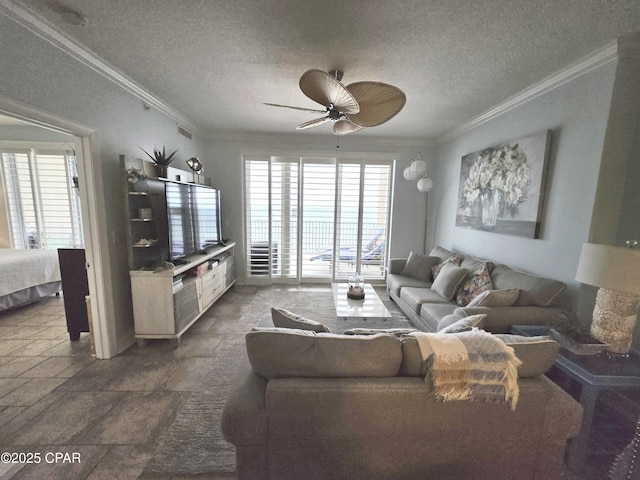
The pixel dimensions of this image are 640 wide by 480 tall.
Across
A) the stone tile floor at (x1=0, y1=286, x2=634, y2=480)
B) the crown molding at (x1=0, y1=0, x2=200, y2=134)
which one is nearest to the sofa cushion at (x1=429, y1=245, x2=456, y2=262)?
the stone tile floor at (x1=0, y1=286, x2=634, y2=480)

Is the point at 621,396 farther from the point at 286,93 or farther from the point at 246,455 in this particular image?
the point at 286,93

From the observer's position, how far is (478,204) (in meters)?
3.27

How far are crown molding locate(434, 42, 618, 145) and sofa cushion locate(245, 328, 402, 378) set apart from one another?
2645 mm

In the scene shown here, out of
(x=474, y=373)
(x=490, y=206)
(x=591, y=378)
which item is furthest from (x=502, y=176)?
(x=474, y=373)

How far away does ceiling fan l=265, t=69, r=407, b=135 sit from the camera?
1.64 metres

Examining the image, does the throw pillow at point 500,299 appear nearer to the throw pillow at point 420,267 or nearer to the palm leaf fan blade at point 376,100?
the throw pillow at point 420,267

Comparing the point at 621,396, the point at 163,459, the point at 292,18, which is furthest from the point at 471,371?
the point at 292,18

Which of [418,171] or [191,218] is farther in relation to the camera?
[418,171]

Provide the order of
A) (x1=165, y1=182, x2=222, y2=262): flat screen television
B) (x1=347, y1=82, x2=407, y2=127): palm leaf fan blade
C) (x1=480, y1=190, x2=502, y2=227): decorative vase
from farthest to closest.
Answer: (x1=480, y1=190, x2=502, y2=227): decorative vase < (x1=165, y1=182, x2=222, y2=262): flat screen television < (x1=347, y1=82, x2=407, y2=127): palm leaf fan blade

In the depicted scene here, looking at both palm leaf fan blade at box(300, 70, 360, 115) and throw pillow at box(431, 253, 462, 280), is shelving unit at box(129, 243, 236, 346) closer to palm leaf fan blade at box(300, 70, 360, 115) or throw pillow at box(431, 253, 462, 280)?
palm leaf fan blade at box(300, 70, 360, 115)

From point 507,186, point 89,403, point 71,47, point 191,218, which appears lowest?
point 89,403

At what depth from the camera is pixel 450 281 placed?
2879 millimetres

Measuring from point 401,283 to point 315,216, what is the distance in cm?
193

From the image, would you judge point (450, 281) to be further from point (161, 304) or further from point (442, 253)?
point (161, 304)
